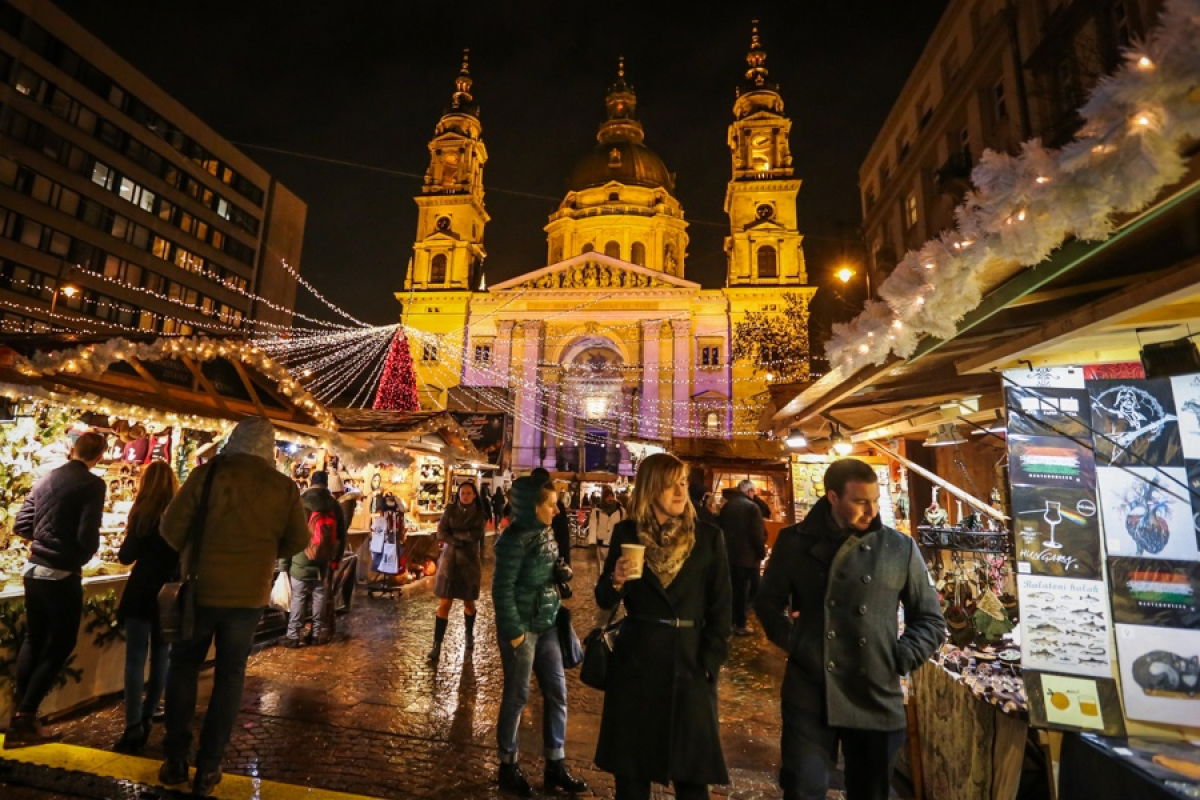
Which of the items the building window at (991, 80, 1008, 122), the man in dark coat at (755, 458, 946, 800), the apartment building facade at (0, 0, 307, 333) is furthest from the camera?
the apartment building facade at (0, 0, 307, 333)

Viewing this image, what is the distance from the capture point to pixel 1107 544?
271 centimetres

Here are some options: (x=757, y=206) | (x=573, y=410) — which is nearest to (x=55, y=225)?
(x=573, y=410)

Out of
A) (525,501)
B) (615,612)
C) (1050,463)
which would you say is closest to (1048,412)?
(1050,463)

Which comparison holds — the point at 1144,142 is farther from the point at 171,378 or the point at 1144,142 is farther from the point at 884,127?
the point at 884,127

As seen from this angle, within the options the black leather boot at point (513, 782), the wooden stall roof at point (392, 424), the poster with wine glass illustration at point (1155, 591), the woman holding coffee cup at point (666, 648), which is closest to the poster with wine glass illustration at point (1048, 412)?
the poster with wine glass illustration at point (1155, 591)

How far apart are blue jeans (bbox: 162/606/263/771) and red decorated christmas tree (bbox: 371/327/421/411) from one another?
1103 cm

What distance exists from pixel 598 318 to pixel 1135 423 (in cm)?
3589

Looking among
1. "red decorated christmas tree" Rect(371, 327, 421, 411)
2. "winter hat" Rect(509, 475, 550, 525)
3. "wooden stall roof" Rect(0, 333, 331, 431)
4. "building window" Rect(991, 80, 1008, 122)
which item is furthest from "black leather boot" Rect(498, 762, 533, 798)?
"building window" Rect(991, 80, 1008, 122)

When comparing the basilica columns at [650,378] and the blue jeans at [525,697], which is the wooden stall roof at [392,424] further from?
the basilica columns at [650,378]

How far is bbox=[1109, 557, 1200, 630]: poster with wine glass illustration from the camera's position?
2.54 metres

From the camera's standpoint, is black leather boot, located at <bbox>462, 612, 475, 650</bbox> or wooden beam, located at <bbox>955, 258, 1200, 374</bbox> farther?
black leather boot, located at <bbox>462, 612, 475, 650</bbox>

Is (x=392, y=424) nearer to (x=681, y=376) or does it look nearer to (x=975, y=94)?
(x=975, y=94)

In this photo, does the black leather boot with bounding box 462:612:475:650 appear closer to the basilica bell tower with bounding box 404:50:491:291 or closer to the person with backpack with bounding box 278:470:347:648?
the person with backpack with bounding box 278:470:347:648

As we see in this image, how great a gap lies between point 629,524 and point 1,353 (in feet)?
19.3
